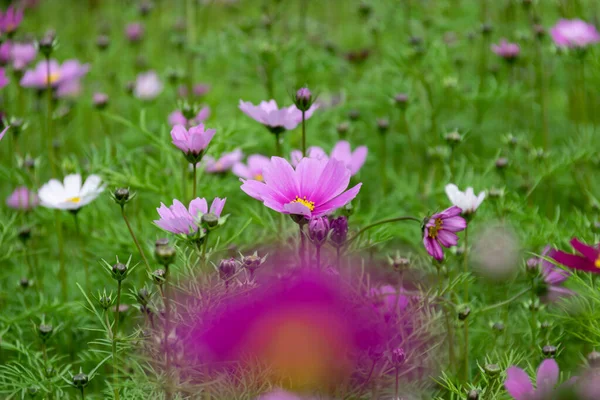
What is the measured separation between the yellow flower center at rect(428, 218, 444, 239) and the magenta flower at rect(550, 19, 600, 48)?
801 millimetres

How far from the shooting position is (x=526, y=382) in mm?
692

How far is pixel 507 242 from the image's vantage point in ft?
3.33

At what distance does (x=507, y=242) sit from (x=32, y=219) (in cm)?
89

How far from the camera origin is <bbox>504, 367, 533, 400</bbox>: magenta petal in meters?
0.68

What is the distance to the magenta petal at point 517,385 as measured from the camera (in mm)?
683

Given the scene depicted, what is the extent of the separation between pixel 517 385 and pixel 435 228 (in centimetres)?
18

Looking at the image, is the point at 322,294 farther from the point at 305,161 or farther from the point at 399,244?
the point at 399,244

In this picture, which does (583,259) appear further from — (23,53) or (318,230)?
(23,53)

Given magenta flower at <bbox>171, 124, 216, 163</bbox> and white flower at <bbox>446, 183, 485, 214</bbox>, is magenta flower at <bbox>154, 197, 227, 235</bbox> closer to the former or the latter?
magenta flower at <bbox>171, 124, 216, 163</bbox>

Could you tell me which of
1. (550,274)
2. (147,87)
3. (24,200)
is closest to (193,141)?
(550,274)

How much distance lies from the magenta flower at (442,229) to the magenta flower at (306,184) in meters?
0.09

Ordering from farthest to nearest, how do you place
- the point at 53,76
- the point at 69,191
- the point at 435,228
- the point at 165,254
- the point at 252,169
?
the point at 53,76
the point at 252,169
the point at 69,191
the point at 435,228
the point at 165,254

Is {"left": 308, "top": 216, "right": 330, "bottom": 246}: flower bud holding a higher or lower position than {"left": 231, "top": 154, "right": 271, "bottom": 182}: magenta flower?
higher

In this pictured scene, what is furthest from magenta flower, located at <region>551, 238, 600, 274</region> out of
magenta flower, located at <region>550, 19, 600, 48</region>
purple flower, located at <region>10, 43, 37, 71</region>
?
purple flower, located at <region>10, 43, 37, 71</region>
